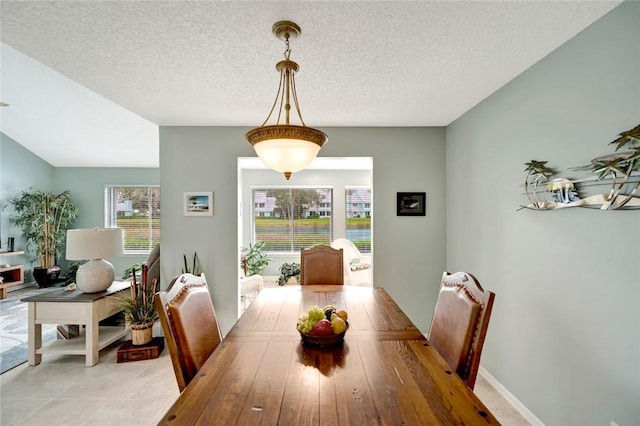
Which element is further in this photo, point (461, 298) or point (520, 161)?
point (520, 161)

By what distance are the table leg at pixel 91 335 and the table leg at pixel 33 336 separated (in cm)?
49

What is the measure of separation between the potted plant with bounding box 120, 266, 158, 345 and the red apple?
8.00 ft

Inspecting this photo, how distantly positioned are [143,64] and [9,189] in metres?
5.98

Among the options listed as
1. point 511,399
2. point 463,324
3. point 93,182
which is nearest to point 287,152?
point 463,324

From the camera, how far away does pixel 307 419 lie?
96cm

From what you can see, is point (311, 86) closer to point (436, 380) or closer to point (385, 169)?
point (385, 169)

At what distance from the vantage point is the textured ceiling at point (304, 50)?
152cm

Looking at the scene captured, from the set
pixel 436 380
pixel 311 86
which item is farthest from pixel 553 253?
pixel 311 86

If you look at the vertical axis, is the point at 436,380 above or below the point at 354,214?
below

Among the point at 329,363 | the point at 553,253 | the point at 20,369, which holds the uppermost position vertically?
the point at 553,253

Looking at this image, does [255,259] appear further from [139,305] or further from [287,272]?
[139,305]

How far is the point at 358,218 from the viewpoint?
682 centimetres

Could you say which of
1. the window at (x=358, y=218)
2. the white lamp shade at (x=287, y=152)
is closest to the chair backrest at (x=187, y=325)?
the white lamp shade at (x=287, y=152)

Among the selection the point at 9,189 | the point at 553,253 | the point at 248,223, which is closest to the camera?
the point at 553,253
